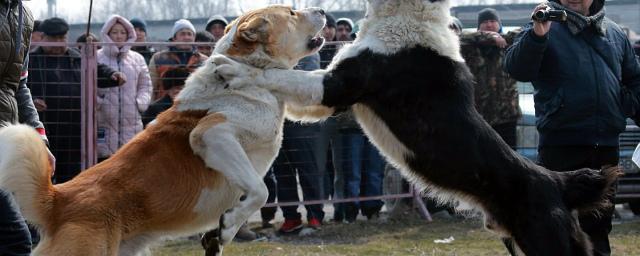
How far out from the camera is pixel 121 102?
27.1 feet

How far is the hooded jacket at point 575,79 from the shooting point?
5.25m

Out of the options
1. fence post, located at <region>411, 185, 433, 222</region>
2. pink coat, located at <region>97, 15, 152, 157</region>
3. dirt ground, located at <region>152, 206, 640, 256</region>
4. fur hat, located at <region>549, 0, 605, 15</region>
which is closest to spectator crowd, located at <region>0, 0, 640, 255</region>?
pink coat, located at <region>97, 15, 152, 157</region>

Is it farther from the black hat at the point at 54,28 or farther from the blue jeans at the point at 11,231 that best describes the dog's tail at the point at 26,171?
the black hat at the point at 54,28

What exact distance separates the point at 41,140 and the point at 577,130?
3035 mm

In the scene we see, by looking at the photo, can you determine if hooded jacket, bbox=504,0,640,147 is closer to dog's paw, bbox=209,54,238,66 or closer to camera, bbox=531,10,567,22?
camera, bbox=531,10,567,22

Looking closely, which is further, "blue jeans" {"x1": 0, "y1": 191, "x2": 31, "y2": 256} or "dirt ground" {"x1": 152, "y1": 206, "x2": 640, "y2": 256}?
"dirt ground" {"x1": 152, "y1": 206, "x2": 640, "y2": 256}

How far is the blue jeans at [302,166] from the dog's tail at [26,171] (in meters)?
4.71

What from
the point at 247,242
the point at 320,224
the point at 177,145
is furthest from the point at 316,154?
the point at 177,145

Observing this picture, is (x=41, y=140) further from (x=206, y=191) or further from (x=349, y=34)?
(x=349, y=34)

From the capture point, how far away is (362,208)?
30.6 ft

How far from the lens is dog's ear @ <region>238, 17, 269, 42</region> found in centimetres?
475

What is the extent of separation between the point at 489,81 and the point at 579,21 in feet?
12.1

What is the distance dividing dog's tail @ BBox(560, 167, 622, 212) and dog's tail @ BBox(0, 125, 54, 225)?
2.58 m

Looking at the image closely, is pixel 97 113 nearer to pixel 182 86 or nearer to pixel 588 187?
pixel 182 86
